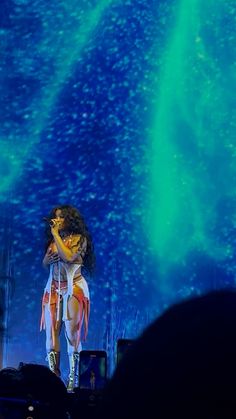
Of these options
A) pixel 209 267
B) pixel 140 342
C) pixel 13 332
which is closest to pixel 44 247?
pixel 13 332

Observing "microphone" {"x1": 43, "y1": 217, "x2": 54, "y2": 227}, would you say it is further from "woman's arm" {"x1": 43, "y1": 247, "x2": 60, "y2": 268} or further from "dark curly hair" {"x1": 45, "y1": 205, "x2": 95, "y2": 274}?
"woman's arm" {"x1": 43, "y1": 247, "x2": 60, "y2": 268}

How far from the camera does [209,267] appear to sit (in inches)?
250

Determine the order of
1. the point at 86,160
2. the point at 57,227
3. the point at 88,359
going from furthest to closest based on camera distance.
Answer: the point at 86,160
the point at 57,227
the point at 88,359

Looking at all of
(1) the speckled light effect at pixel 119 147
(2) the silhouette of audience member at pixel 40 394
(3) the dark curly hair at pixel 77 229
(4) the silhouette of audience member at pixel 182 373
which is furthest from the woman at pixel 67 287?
(4) the silhouette of audience member at pixel 182 373

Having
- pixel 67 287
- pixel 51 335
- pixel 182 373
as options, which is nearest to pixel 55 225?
pixel 67 287

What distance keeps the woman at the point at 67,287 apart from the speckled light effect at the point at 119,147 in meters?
0.14

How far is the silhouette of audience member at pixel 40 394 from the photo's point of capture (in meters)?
1.19

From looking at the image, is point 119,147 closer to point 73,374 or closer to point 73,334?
point 73,334

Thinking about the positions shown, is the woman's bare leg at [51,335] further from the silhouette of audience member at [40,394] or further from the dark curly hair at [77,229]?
the silhouette of audience member at [40,394]

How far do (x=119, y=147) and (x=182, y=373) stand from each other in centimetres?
620

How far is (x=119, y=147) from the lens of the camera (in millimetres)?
6605

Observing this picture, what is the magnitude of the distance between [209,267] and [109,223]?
0.89 metres

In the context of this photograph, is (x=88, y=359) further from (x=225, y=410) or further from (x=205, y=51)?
(x=205, y=51)

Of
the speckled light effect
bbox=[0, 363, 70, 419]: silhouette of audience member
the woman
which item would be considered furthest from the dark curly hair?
bbox=[0, 363, 70, 419]: silhouette of audience member
